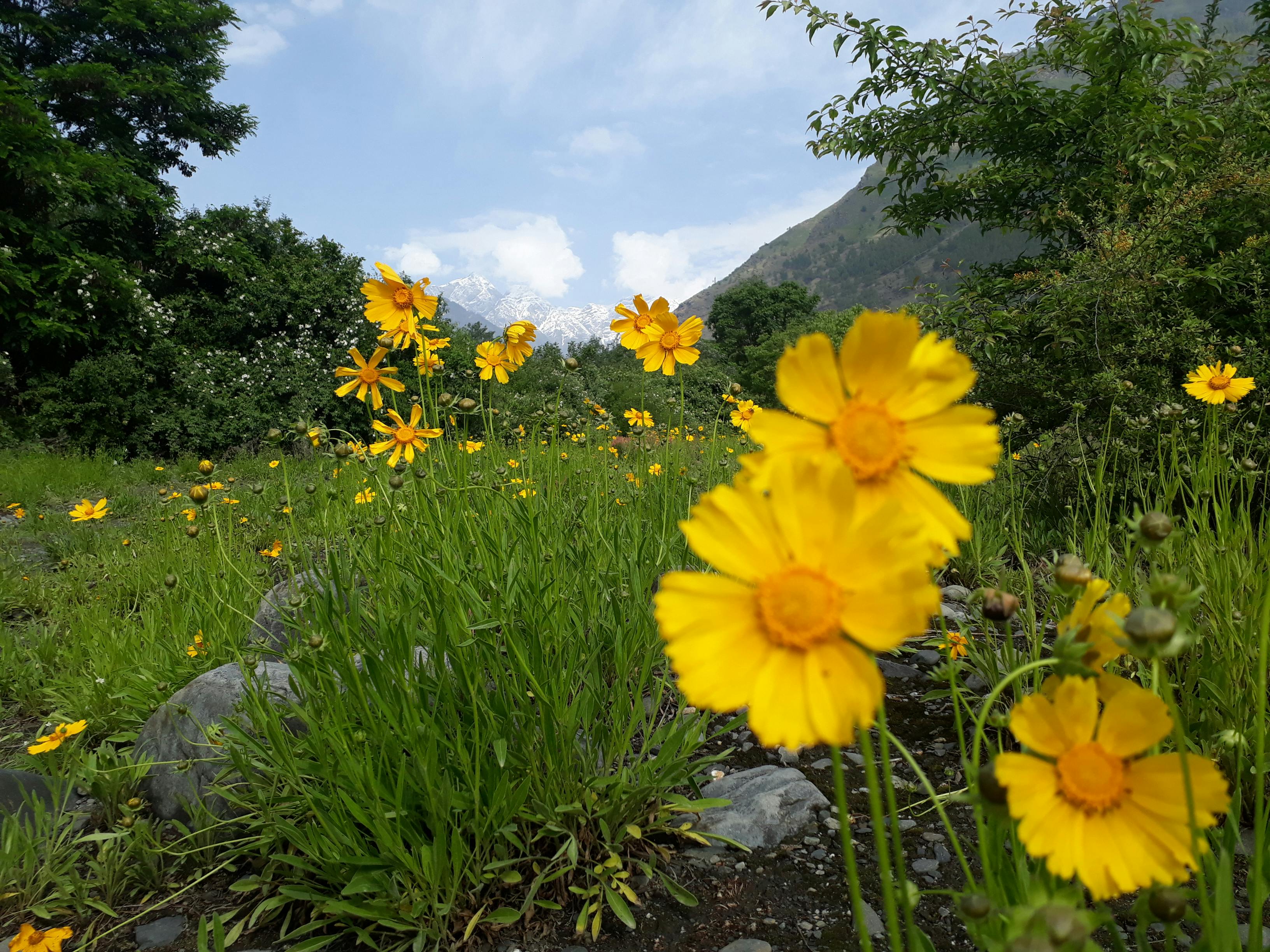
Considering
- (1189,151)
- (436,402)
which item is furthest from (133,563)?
(1189,151)

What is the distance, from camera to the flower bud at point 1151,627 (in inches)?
18.4

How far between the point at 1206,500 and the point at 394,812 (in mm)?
2202

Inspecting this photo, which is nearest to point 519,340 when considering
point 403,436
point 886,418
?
point 403,436

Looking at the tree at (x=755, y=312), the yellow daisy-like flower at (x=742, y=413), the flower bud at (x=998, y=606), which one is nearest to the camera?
the flower bud at (x=998, y=606)

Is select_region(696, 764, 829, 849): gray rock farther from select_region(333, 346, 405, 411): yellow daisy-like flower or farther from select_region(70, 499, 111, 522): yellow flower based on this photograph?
select_region(70, 499, 111, 522): yellow flower

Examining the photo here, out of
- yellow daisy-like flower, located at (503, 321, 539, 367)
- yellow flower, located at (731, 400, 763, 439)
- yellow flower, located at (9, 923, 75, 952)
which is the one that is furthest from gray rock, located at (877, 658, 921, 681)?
yellow flower, located at (9, 923, 75, 952)

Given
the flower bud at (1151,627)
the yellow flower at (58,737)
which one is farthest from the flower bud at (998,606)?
the yellow flower at (58,737)

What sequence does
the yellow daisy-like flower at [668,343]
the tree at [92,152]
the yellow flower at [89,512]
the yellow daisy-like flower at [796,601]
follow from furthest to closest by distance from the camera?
the tree at [92,152] < the yellow flower at [89,512] < the yellow daisy-like flower at [668,343] < the yellow daisy-like flower at [796,601]

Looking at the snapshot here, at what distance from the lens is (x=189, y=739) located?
1.79m

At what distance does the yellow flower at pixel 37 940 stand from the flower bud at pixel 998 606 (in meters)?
1.72

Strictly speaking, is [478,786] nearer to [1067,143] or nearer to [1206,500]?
[1206,500]

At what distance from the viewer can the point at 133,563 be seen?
3.47m

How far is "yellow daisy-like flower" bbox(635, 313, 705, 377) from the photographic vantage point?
1.90 meters

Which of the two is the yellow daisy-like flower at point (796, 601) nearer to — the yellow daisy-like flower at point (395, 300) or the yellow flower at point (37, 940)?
the yellow daisy-like flower at point (395, 300)
